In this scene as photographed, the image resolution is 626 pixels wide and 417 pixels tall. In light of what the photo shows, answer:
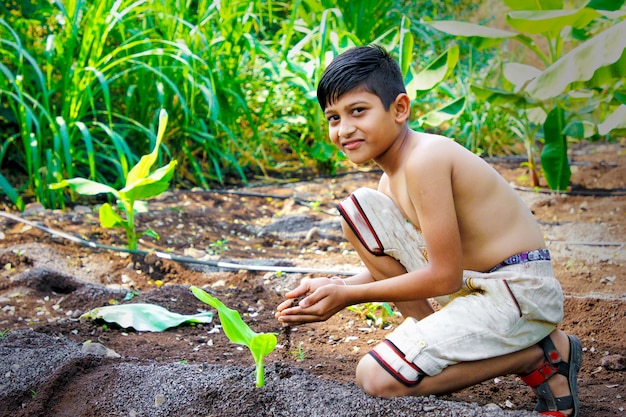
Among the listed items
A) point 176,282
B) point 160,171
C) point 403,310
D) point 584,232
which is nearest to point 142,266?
point 176,282

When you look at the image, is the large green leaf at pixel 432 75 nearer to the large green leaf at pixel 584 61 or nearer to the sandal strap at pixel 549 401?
the large green leaf at pixel 584 61

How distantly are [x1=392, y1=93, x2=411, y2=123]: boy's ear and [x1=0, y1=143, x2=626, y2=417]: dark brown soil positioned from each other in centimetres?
60

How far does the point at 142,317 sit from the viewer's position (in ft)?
6.53

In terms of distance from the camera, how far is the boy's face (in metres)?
1.53

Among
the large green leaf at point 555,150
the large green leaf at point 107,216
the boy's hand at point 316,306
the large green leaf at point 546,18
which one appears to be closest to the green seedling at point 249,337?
the boy's hand at point 316,306

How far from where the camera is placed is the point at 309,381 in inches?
57.8

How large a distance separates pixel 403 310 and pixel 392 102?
55cm

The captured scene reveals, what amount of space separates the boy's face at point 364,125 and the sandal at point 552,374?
573mm

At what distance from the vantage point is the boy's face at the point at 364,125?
1528 mm

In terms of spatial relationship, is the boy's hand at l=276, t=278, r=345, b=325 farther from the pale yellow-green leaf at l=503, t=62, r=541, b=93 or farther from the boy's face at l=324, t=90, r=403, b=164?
the pale yellow-green leaf at l=503, t=62, r=541, b=93

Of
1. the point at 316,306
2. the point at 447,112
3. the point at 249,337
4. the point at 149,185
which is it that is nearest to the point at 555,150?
the point at 447,112

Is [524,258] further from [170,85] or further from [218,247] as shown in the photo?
[170,85]

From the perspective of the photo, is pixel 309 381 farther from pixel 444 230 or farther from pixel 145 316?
pixel 145 316

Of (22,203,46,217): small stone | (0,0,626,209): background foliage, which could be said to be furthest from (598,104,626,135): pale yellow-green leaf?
(22,203,46,217): small stone
